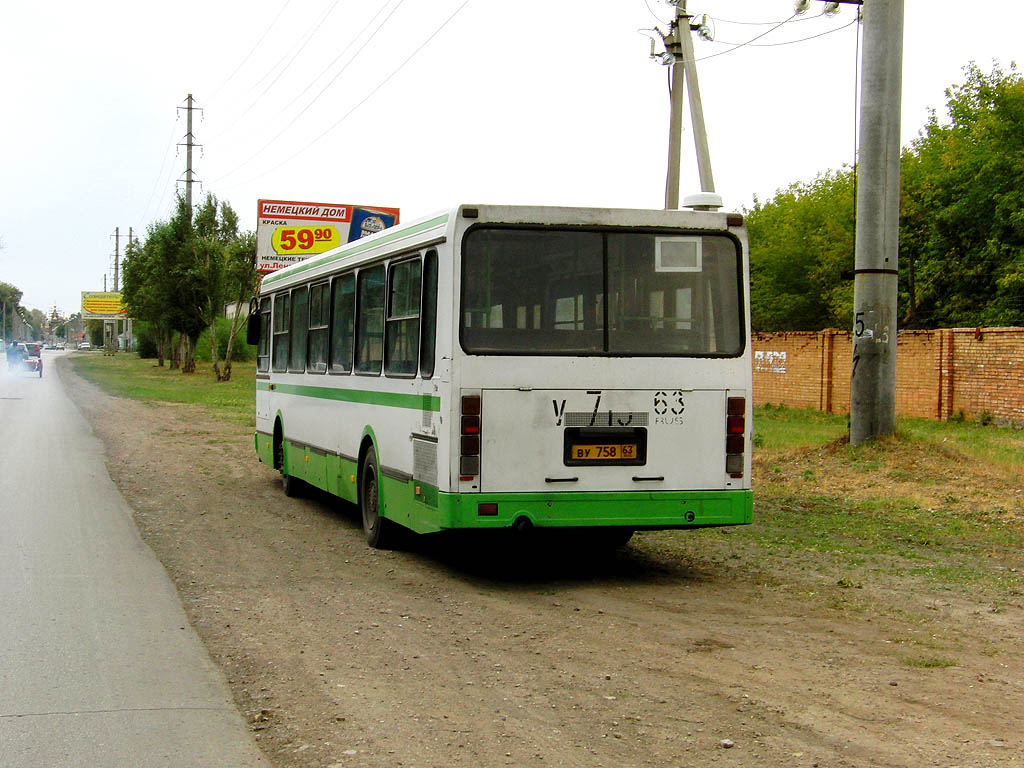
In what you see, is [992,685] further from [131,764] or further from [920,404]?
[920,404]

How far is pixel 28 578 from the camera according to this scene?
28.6 feet

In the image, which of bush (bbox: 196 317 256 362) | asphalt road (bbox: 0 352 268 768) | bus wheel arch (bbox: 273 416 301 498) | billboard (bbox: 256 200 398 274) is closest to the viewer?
asphalt road (bbox: 0 352 268 768)

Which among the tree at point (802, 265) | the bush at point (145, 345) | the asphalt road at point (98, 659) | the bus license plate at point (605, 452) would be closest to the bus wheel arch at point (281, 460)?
the asphalt road at point (98, 659)

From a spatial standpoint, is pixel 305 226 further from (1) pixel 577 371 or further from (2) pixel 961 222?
(1) pixel 577 371

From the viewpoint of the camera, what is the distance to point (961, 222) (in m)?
41.6

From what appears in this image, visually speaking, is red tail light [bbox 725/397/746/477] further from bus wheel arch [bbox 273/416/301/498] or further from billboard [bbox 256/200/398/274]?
billboard [bbox 256/200/398/274]

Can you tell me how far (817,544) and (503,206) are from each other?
14.9ft

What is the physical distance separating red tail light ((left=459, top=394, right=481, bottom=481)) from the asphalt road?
2176 millimetres

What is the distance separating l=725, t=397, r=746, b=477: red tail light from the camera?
884cm

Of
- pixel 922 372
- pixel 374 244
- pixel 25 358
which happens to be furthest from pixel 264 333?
pixel 25 358

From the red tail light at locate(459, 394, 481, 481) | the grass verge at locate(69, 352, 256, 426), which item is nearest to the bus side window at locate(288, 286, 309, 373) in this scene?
the red tail light at locate(459, 394, 481, 481)

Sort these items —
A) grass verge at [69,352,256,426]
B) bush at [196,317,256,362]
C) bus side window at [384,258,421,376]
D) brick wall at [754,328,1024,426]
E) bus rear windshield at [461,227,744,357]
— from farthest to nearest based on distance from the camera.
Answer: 1. bush at [196,317,256,362]
2. grass verge at [69,352,256,426]
3. brick wall at [754,328,1024,426]
4. bus side window at [384,258,421,376]
5. bus rear windshield at [461,227,744,357]

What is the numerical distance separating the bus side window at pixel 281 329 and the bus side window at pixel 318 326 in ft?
3.95

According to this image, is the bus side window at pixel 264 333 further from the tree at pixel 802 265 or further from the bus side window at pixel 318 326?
the tree at pixel 802 265
